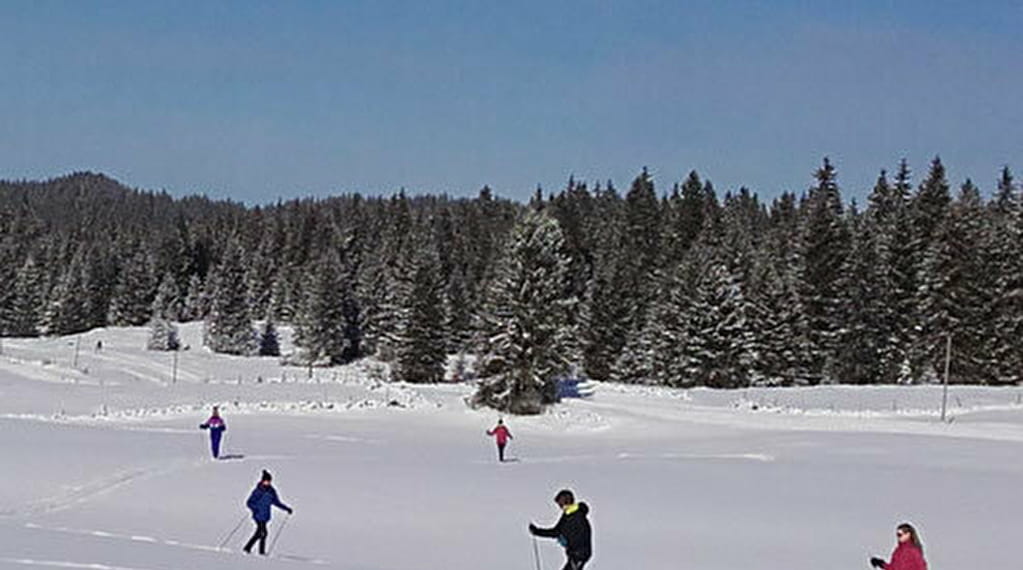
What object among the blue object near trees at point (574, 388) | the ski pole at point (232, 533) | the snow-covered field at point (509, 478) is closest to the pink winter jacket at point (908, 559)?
the snow-covered field at point (509, 478)

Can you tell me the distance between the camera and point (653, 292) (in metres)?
81.9

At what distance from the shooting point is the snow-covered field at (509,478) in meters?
20.9

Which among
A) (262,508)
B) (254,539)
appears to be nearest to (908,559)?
(254,539)

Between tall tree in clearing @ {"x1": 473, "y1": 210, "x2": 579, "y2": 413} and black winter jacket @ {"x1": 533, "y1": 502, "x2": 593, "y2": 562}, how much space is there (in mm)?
37318

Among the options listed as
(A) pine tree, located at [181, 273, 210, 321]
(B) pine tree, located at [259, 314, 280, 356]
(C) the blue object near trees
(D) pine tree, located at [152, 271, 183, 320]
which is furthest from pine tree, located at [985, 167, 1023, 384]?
(A) pine tree, located at [181, 273, 210, 321]

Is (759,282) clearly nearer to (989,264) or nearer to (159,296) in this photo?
(989,264)

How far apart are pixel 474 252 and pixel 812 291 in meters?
54.6

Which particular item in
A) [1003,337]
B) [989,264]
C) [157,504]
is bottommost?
[157,504]

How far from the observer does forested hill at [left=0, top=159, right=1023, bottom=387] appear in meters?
62.3

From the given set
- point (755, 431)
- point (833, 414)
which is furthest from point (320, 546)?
point (833, 414)

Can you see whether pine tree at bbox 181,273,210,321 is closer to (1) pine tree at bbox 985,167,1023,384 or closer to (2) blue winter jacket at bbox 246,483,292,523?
(1) pine tree at bbox 985,167,1023,384

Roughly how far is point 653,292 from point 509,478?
53.1 meters

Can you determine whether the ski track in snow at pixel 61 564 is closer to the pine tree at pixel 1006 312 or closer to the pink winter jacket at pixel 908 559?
the pink winter jacket at pixel 908 559

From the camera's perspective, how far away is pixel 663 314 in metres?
69.2
